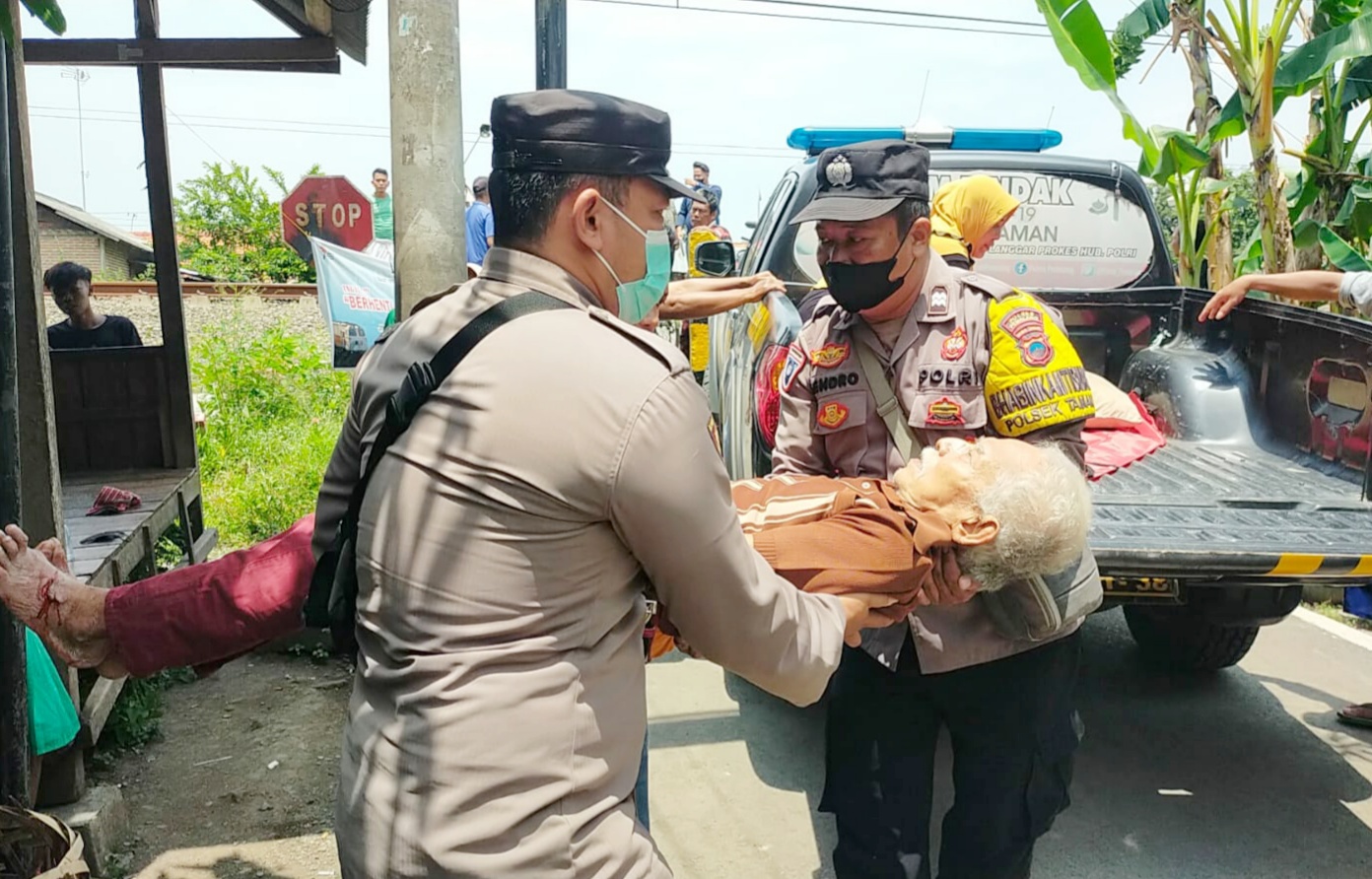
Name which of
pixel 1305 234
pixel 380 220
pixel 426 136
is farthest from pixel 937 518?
pixel 380 220

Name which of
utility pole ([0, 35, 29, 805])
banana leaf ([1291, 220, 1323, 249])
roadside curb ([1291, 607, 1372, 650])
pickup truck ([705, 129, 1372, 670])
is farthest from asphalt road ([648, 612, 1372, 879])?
banana leaf ([1291, 220, 1323, 249])

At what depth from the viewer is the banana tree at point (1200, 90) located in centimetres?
698

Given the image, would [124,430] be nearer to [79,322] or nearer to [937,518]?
[79,322]

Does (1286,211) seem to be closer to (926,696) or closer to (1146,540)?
(1146,540)

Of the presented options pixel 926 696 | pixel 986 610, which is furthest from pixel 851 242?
pixel 926 696

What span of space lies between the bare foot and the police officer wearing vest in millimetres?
1530

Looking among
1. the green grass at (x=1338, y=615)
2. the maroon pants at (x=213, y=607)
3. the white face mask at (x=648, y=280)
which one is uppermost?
the white face mask at (x=648, y=280)

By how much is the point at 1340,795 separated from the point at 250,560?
3869 mm

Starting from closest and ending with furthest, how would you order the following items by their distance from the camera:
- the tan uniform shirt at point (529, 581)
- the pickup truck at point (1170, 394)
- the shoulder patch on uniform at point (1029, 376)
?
the tan uniform shirt at point (529, 581), the shoulder patch on uniform at point (1029, 376), the pickup truck at point (1170, 394)

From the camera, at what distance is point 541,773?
1.35 m

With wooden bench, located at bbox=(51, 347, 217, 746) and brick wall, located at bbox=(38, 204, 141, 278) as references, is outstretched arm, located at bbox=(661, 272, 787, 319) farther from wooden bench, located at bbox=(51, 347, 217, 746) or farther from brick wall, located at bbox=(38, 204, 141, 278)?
brick wall, located at bbox=(38, 204, 141, 278)

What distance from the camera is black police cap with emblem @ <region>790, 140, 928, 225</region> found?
244 cm

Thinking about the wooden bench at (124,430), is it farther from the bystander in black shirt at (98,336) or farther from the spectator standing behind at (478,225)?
the spectator standing behind at (478,225)

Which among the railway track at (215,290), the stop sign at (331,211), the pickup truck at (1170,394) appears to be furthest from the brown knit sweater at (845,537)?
the railway track at (215,290)
